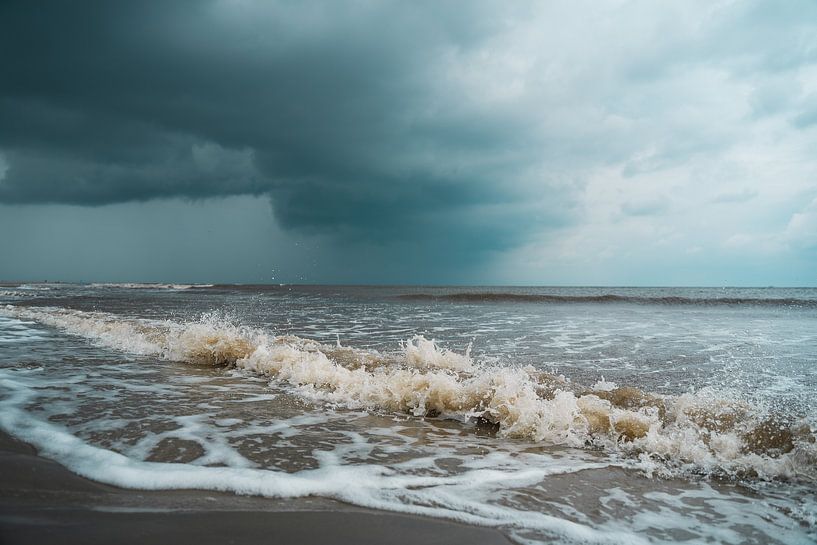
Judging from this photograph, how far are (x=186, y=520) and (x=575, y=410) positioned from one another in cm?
401

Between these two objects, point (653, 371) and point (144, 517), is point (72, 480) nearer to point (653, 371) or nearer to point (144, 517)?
point (144, 517)

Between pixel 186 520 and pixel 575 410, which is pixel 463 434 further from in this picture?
pixel 186 520

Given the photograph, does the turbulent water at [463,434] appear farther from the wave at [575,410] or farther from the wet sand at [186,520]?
the wet sand at [186,520]

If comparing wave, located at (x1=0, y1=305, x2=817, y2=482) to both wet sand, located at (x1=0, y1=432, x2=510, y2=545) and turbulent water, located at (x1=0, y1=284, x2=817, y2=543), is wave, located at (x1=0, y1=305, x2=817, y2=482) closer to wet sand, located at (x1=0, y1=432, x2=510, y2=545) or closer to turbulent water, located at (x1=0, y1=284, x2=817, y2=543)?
turbulent water, located at (x1=0, y1=284, x2=817, y2=543)

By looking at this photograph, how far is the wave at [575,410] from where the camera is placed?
4.30 meters

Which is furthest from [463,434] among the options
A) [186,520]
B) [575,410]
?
[186,520]

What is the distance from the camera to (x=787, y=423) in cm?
475

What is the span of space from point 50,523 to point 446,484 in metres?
2.60

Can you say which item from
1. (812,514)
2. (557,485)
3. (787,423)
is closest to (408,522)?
(557,485)

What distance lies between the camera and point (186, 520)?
291 cm

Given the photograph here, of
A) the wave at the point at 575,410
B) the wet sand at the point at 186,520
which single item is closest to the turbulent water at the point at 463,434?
the wave at the point at 575,410

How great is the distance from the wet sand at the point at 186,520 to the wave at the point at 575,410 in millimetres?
2387

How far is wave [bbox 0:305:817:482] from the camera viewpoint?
4.30 meters

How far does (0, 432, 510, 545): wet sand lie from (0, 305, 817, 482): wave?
7.83 feet
